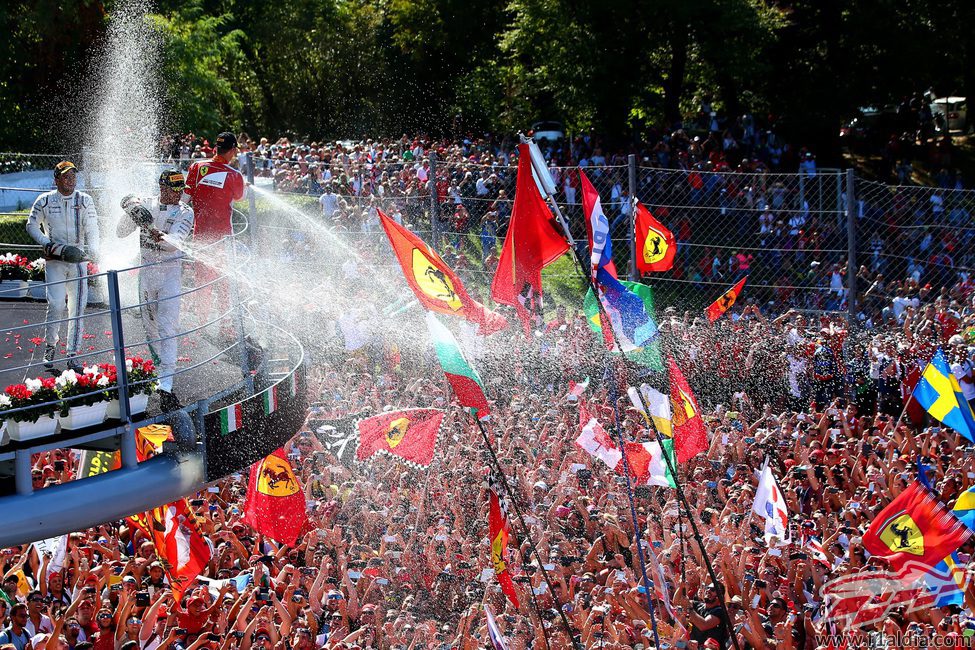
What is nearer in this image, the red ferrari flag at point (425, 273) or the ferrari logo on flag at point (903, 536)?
the ferrari logo on flag at point (903, 536)

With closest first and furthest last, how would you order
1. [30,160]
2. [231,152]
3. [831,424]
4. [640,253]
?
[231,152] → [831,424] → [640,253] → [30,160]

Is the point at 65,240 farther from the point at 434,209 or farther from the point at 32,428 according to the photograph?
the point at 434,209

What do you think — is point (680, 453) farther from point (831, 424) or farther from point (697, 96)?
point (697, 96)

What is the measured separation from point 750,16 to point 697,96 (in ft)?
15.1

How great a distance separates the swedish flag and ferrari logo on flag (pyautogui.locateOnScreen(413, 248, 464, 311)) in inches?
195

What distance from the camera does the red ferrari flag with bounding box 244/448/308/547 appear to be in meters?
10.4

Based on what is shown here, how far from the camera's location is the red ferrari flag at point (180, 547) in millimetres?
10414

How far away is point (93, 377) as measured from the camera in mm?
6961

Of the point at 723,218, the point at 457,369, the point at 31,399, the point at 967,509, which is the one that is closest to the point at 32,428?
the point at 31,399

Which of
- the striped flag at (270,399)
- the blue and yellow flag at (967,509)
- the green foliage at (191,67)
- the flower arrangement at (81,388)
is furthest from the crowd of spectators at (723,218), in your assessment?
the flower arrangement at (81,388)

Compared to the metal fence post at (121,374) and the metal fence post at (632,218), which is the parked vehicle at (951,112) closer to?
the metal fence post at (632,218)

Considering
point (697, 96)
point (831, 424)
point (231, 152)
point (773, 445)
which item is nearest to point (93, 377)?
point (231, 152)

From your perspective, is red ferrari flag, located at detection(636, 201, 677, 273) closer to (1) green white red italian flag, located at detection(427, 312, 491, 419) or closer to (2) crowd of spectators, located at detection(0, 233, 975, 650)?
(2) crowd of spectators, located at detection(0, 233, 975, 650)

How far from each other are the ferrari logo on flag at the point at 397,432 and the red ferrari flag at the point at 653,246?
6.11m
